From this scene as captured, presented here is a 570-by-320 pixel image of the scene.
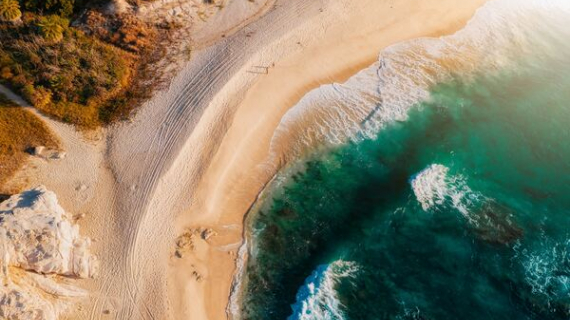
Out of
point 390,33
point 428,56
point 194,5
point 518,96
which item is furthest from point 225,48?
point 518,96

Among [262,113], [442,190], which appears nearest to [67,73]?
[262,113]

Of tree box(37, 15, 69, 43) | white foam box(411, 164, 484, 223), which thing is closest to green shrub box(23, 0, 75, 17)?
tree box(37, 15, 69, 43)

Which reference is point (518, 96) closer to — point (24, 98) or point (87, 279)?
point (87, 279)

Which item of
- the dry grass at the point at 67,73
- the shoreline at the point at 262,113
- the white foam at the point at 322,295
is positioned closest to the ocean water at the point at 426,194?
the white foam at the point at 322,295

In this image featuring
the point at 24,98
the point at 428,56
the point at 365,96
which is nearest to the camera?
the point at 24,98

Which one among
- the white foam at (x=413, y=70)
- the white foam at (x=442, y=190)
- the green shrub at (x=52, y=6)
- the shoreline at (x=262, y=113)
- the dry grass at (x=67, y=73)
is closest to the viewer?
the shoreline at (x=262, y=113)

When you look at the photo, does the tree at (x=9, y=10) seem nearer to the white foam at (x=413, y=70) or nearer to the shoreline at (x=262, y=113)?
the shoreline at (x=262, y=113)

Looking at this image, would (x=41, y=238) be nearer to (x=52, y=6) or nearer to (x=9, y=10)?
(x=9, y=10)
